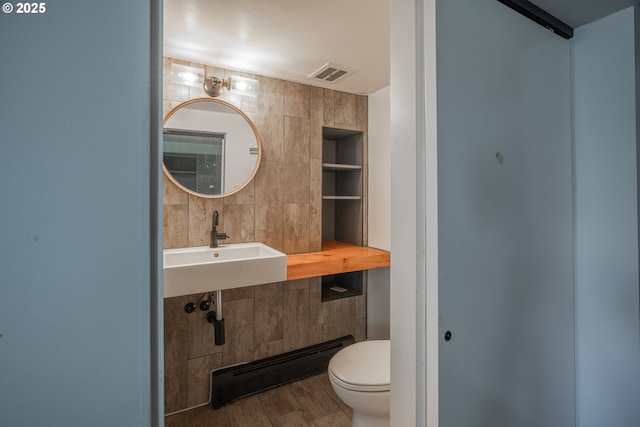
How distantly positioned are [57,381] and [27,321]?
10cm

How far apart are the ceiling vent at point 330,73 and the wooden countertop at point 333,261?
1.29 metres

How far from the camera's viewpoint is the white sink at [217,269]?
147 centimetres

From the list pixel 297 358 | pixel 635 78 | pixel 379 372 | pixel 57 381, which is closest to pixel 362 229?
pixel 297 358

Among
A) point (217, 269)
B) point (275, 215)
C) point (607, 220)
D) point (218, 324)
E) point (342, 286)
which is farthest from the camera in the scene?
point (342, 286)

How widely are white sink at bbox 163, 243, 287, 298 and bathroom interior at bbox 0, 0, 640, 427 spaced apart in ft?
0.38

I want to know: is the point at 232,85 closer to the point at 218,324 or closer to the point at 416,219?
the point at 218,324

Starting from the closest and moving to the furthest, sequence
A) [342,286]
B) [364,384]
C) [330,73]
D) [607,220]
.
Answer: [607,220], [364,384], [330,73], [342,286]

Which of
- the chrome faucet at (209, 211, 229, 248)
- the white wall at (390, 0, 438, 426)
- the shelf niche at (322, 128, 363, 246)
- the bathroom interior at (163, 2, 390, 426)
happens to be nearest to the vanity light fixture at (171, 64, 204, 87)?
the bathroom interior at (163, 2, 390, 426)

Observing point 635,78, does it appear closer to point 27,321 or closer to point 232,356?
point 27,321

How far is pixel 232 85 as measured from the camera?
195cm

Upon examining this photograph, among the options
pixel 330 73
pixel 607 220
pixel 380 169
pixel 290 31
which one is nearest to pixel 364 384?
pixel 607 220

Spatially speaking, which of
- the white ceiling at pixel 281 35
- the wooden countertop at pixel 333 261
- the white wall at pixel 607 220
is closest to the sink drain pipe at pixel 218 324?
the wooden countertop at pixel 333 261

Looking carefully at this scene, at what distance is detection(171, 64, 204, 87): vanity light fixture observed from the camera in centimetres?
177

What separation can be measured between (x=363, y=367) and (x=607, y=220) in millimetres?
1217
